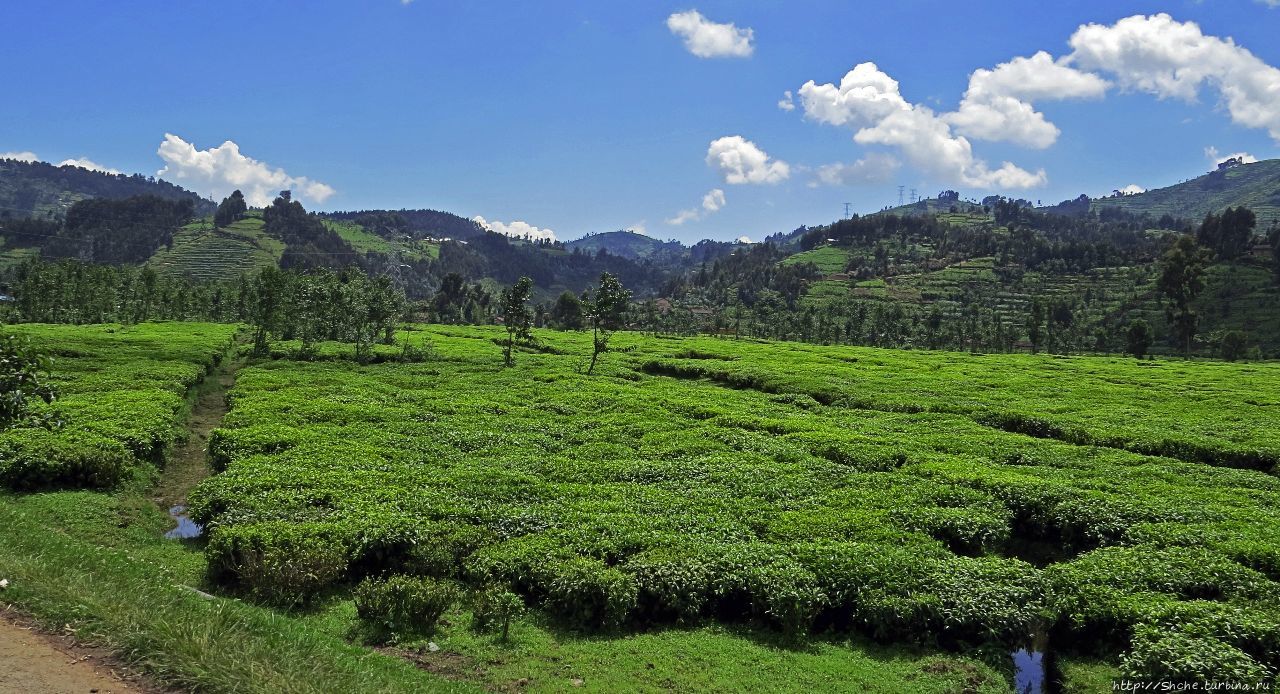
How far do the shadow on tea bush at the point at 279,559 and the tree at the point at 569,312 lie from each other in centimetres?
14369

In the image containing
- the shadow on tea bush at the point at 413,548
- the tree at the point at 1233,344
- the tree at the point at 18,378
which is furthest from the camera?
the tree at the point at 1233,344

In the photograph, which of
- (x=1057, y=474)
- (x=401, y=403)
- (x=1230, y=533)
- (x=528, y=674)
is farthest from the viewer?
(x=401, y=403)

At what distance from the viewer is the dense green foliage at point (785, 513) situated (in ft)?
51.1

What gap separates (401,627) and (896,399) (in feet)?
126

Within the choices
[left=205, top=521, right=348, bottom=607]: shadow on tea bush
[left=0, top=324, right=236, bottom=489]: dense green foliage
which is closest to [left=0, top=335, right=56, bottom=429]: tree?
[left=0, top=324, right=236, bottom=489]: dense green foliage

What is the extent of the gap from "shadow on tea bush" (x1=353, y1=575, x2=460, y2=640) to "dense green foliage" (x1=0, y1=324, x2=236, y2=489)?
723 centimetres

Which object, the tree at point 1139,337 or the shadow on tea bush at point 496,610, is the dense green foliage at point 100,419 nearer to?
the shadow on tea bush at point 496,610

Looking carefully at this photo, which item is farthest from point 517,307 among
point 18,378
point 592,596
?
point 18,378

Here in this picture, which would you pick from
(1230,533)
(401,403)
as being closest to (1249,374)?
(1230,533)

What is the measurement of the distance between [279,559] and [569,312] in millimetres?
152224

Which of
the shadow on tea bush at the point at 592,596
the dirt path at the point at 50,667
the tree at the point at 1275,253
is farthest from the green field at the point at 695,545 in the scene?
the tree at the point at 1275,253

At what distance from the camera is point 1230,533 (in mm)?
18984

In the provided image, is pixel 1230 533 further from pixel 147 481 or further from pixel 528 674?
pixel 147 481

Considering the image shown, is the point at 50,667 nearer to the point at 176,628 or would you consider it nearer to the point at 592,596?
the point at 176,628
